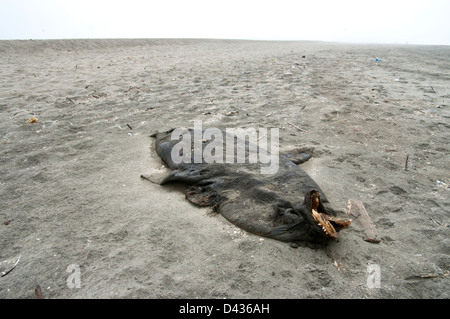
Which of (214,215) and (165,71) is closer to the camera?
(214,215)

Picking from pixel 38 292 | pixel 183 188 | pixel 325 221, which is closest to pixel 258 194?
pixel 325 221

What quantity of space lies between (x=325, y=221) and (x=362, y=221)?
0.60m

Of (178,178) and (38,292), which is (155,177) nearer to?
(178,178)

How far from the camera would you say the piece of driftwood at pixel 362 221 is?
235cm

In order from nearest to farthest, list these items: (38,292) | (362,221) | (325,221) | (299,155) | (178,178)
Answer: (38,292) < (325,221) < (362,221) < (178,178) < (299,155)

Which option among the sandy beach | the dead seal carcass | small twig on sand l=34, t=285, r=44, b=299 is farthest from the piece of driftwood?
small twig on sand l=34, t=285, r=44, b=299

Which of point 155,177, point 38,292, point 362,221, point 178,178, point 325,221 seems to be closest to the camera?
point 38,292

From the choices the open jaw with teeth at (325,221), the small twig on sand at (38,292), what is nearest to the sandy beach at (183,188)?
the small twig on sand at (38,292)

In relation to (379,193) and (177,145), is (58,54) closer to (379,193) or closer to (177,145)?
(177,145)

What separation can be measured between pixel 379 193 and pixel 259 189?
4.31 feet

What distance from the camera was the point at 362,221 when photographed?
254 centimetres

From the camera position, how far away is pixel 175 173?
10.1 ft

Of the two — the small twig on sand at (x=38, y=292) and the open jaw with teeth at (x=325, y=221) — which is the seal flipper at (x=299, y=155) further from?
the small twig on sand at (x=38, y=292)

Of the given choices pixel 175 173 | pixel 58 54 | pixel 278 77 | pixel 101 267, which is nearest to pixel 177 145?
pixel 175 173
